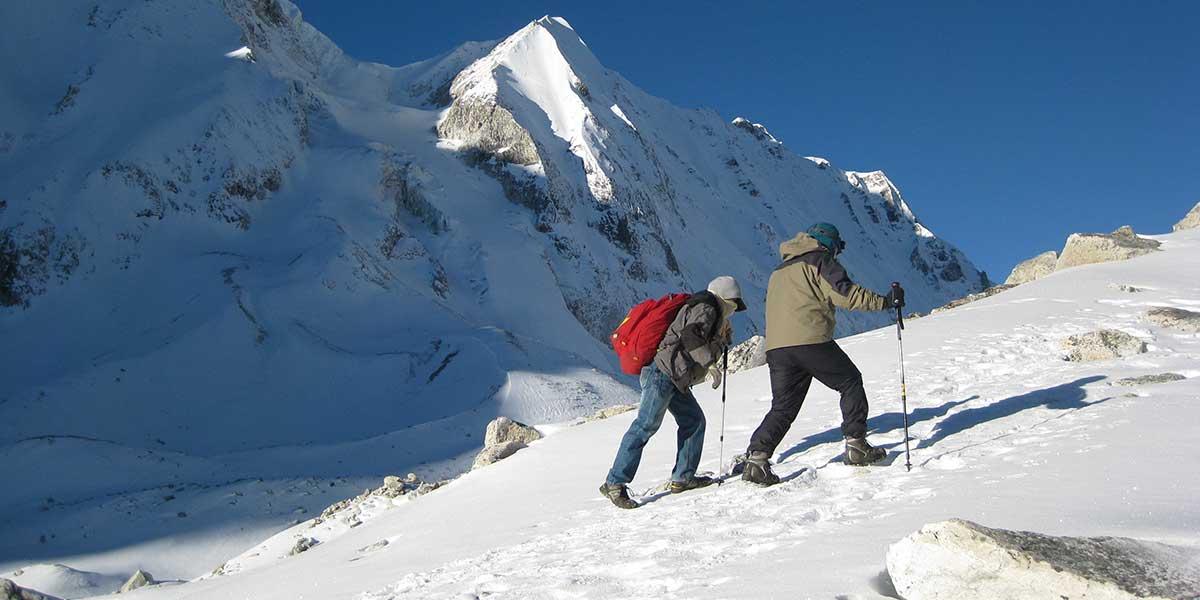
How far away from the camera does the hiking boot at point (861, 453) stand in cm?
558

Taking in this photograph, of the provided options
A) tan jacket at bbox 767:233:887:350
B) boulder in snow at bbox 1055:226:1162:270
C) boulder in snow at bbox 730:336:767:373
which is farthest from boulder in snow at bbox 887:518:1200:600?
boulder in snow at bbox 1055:226:1162:270

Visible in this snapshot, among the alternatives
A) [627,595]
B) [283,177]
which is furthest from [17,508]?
[283,177]

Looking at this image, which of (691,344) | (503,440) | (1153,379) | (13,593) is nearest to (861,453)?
(691,344)

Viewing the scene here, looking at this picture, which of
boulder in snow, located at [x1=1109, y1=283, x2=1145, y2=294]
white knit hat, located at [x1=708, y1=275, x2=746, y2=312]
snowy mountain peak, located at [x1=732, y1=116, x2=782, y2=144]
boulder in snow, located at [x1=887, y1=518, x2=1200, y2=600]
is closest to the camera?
boulder in snow, located at [x1=887, y1=518, x2=1200, y2=600]

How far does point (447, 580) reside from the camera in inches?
177

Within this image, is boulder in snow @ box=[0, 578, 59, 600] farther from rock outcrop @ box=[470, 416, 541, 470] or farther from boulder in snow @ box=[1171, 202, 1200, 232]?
boulder in snow @ box=[1171, 202, 1200, 232]

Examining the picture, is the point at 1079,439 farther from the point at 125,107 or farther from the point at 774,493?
A: the point at 125,107

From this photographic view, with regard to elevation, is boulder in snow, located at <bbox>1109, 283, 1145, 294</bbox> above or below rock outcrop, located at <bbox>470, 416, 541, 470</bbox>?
above

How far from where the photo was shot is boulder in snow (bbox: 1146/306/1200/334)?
389 inches

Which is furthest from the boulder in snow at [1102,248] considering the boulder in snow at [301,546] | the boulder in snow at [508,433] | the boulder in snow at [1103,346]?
the boulder in snow at [301,546]

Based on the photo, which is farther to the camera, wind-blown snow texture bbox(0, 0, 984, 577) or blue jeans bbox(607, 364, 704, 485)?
wind-blown snow texture bbox(0, 0, 984, 577)

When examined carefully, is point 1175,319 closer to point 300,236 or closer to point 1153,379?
point 1153,379

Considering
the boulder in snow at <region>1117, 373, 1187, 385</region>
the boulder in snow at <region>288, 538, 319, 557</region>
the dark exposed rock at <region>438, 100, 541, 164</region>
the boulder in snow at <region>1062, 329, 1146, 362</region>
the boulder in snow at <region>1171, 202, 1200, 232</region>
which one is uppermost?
the dark exposed rock at <region>438, 100, 541, 164</region>

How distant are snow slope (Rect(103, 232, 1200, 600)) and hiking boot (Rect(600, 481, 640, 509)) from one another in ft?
0.29
